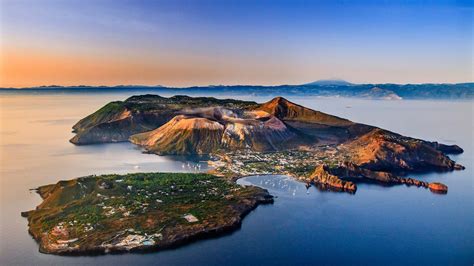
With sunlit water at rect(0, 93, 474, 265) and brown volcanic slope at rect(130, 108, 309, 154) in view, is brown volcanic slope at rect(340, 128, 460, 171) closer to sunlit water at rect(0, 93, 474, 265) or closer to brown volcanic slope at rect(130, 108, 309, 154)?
sunlit water at rect(0, 93, 474, 265)

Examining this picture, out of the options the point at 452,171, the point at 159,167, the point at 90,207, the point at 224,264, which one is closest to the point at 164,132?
the point at 159,167

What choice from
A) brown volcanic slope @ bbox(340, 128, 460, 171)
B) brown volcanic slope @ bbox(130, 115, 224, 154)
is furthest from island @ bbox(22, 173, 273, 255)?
Answer: brown volcanic slope @ bbox(130, 115, 224, 154)

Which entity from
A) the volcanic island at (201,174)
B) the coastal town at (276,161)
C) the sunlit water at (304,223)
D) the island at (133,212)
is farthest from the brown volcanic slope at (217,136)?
the island at (133,212)

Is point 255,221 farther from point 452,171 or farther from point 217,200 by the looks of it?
point 452,171

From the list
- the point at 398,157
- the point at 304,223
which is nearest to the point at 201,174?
the point at 304,223

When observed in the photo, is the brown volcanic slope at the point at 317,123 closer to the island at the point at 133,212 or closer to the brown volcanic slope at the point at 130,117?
the brown volcanic slope at the point at 130,117

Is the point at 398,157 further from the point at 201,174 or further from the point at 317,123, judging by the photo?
the point at 317,123
